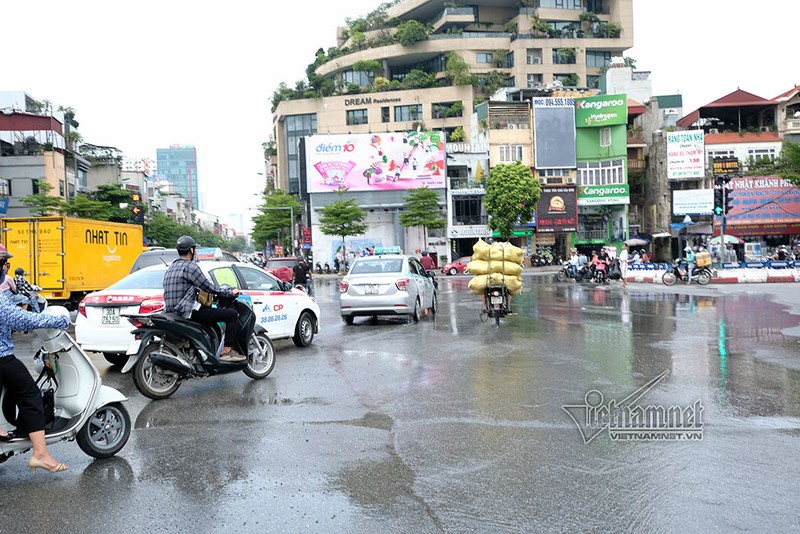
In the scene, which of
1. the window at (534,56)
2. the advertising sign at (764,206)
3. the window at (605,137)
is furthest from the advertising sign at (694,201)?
the window at (534,56)

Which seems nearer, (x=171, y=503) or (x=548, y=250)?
(x=171, y=503)

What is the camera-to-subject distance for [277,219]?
73875 millimetres

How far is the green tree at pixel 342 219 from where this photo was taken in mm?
55406

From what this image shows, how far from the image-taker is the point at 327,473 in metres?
5.13

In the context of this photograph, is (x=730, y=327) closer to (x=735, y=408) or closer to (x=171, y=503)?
(x=735, y=408)

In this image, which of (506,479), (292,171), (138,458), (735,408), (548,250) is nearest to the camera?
(506,479)

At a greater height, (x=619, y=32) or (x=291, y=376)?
(x=619, y=32)

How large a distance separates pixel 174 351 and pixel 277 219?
6713 cm

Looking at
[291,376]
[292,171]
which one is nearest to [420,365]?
[291,376]

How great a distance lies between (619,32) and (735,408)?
273ft

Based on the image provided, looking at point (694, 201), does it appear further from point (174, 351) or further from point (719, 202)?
point (174, 351)

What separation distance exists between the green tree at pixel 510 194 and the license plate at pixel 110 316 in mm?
46307

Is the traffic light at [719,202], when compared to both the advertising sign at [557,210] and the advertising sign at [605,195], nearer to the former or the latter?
the advertising sign at [557,210]

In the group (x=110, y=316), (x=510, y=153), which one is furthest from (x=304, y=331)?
(x=510, y=153)
